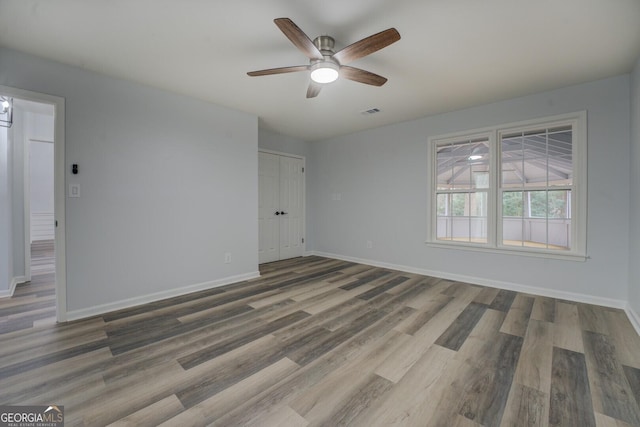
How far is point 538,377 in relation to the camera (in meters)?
1.75

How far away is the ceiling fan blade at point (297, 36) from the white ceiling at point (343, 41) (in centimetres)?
22

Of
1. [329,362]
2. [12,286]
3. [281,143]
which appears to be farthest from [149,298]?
[281,143]

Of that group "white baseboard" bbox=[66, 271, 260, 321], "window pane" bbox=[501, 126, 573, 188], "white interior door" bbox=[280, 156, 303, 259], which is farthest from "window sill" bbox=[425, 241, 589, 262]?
"white baseboard" bbox=[66, 271, 260, 321]

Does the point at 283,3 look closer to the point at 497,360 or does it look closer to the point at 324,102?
the point at 324,102

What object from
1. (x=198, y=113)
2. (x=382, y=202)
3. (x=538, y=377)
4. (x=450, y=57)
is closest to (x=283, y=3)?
(x=450, y=57)

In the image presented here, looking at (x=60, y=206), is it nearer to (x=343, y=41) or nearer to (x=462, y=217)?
(x=343, y=41)

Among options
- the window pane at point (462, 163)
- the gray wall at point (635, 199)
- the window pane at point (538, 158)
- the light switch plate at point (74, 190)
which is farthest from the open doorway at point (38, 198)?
the gray wall at point (635, 199)

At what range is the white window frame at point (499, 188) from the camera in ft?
10.0

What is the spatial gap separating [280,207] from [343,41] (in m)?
3.59

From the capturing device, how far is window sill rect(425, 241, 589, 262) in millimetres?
3113

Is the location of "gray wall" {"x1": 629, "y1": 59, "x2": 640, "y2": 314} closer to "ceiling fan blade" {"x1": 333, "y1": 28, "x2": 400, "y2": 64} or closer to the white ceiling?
the white ceiling

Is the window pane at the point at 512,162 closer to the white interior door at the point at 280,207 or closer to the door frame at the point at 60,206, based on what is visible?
the white interior door at the point at 280,207

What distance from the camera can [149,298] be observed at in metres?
3.07

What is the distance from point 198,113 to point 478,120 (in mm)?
3863
